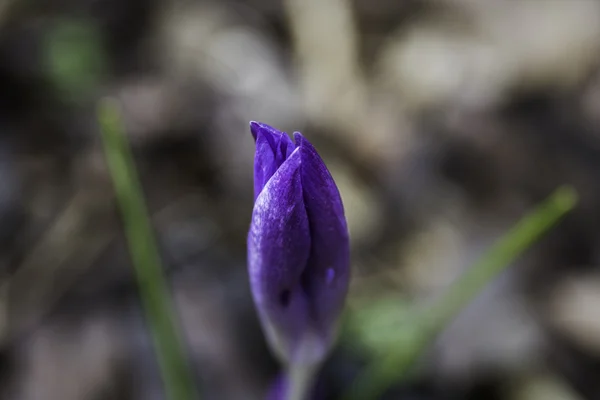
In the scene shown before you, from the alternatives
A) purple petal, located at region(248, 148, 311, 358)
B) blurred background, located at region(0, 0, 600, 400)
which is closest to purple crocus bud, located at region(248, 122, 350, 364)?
purple petal, located at region(248, 148, 311, 358)

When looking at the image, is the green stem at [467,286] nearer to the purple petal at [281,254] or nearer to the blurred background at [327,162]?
the blurred background at [327,162]

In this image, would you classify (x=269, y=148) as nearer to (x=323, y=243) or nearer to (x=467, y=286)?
(x=323, y=243)

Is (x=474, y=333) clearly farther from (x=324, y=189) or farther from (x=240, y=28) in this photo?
(x=240, y=28)

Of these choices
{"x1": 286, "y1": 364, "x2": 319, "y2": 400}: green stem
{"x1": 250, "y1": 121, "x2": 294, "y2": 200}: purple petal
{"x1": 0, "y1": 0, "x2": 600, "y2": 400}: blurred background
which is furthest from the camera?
{"x1": 0, "y1": 0, "x2": 600, "y2": 400}: blurred background

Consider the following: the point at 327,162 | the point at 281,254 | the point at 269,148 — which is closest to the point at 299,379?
the point at 281,254

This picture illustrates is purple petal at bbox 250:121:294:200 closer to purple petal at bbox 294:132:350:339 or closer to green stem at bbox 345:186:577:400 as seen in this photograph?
purple petal at bbox 294:132:350:339

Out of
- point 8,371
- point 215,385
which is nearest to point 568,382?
point 215,385

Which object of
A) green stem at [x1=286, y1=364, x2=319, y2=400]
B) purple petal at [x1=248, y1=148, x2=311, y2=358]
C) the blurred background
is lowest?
the blurred background
